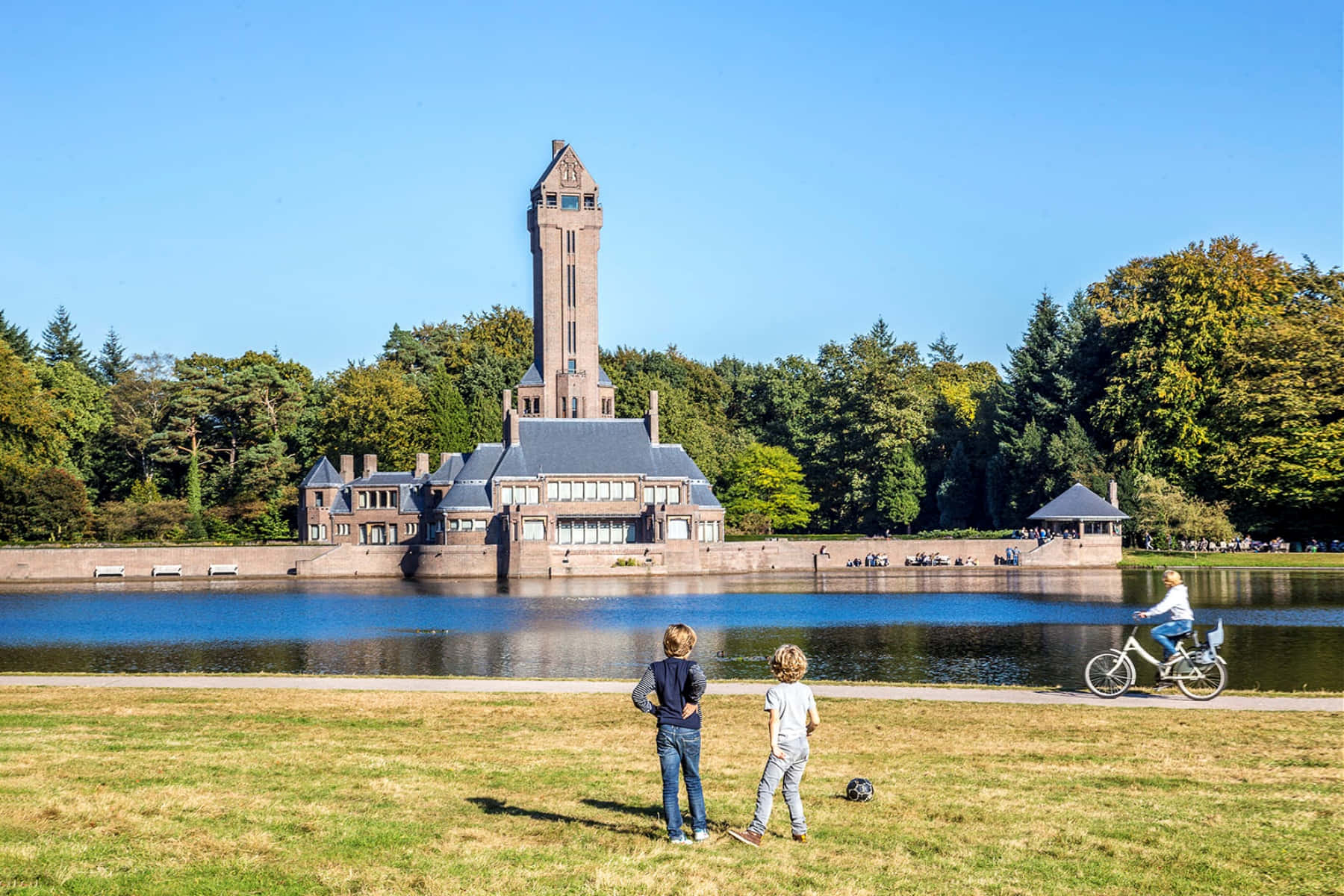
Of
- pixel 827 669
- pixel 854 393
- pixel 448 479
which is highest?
pixel 854 393

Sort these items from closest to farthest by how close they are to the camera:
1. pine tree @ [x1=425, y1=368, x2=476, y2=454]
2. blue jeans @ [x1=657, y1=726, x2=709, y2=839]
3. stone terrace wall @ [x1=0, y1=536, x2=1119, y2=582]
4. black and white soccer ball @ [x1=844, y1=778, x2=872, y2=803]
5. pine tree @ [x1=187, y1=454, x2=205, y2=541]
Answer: blue jeans @ [x1=657, y1=726, x2=709, y2=839], black and white soccer ball @ [x1=844, y1=778, x2=872, y2=803], stone terrace wall @ [x1=0, y1=536, x2=1119, y2=582], pine tree @ [x1=187, y1=454, x2=205, y2=541], pine tree @ [x1=425, y1=368, x2=476, y2=454]

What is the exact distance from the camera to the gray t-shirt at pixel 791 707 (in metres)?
11.8

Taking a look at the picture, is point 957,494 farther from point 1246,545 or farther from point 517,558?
point 517,558

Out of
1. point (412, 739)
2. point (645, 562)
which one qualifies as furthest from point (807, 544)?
point (412, 739)

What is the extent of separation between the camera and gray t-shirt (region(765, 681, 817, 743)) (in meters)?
11.8

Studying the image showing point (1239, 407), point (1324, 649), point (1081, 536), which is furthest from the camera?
point (1081, 536)

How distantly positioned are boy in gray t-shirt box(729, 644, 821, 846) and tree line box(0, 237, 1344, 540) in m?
69.0

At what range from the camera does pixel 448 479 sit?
94875 millimetres

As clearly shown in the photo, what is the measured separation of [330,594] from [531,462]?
977 inches

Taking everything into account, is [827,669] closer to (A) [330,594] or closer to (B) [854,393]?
(A) [330,594]

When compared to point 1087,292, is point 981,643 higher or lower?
lower

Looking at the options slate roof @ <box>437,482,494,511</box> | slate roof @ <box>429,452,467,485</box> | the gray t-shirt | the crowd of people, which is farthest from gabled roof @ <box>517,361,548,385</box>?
the gray t-shirt

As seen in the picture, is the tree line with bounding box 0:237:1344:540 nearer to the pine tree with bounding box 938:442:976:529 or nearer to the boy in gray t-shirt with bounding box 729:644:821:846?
the pine tree with bounding box 938:442:976:529

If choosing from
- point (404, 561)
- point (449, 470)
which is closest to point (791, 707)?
point (404, 561)
